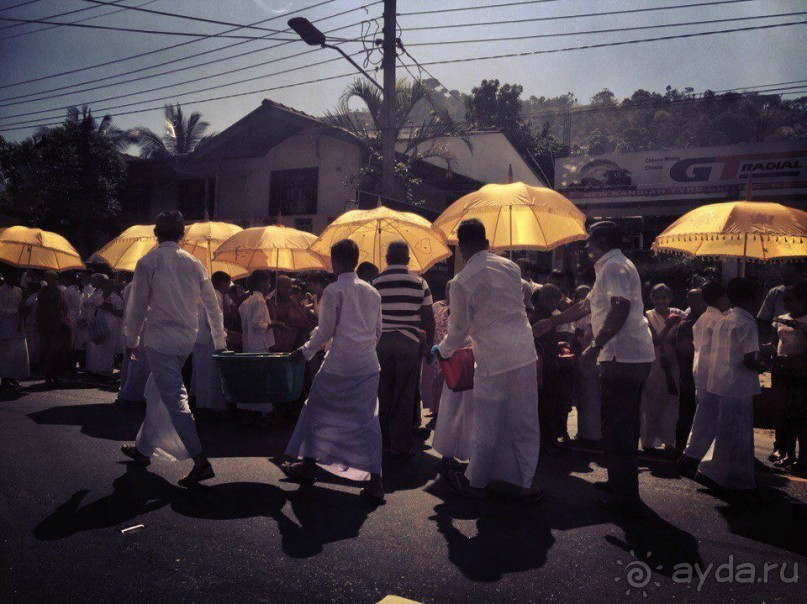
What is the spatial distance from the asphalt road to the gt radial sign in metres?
17.6

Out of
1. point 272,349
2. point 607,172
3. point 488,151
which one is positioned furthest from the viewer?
point 488,151

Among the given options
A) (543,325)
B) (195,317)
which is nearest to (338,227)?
(195,317)

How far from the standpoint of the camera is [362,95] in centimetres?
1695

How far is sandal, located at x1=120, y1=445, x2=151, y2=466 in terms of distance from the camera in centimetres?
542

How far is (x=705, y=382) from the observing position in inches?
216

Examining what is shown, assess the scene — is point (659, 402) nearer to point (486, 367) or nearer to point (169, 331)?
point (486, 367)

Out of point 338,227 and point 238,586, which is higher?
point 338,227

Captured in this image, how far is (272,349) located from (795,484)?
5.95m

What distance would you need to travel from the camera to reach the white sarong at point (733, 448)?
194 inches

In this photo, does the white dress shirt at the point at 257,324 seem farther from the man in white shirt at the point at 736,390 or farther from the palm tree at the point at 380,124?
the palm tree at the point at 380,124

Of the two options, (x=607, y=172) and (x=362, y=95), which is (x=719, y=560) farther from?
(x=607, y=172)

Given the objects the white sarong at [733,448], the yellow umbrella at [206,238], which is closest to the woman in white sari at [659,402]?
the white sarong at [733,448]

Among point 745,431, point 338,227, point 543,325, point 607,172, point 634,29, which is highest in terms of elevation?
point 634,29

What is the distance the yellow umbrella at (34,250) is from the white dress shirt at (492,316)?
8062mm
